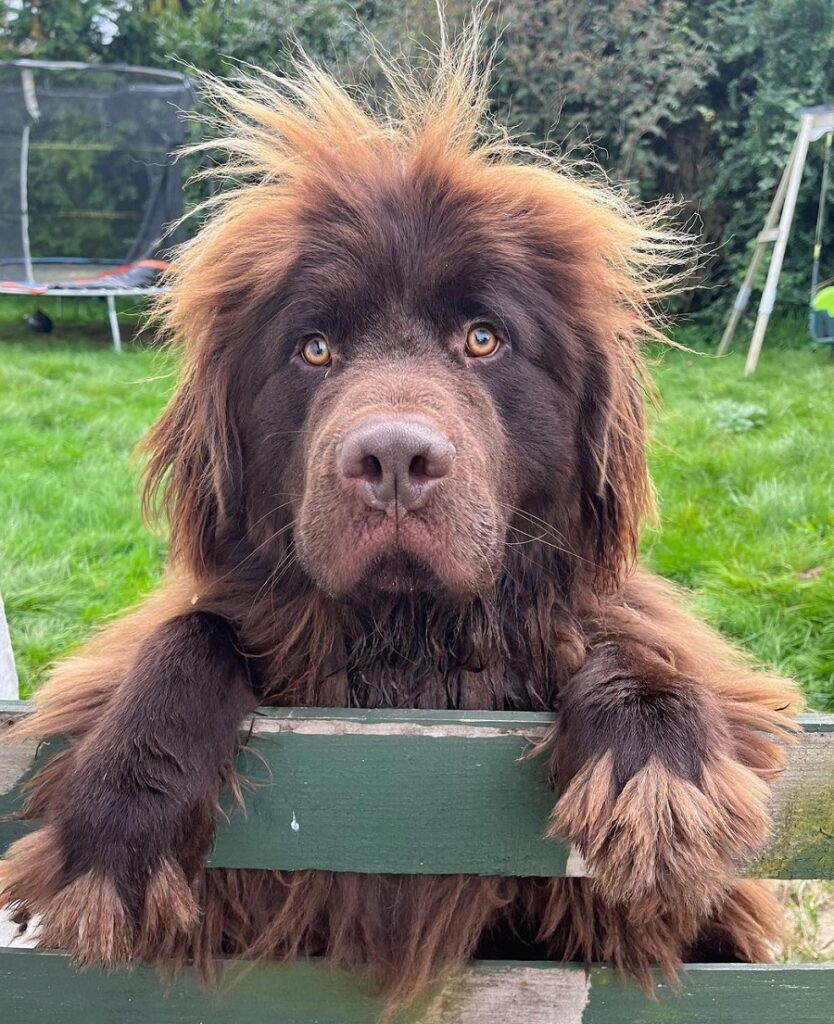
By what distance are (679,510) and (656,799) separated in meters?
3.40

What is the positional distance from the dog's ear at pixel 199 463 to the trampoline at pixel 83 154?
959cm

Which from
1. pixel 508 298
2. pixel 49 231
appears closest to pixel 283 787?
pixel 508 298

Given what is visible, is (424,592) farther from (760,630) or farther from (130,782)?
(760,630)

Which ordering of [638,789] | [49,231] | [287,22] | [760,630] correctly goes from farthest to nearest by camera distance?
[49,231] < [287,22] < [760,630] < [638,789]

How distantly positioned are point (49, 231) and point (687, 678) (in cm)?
1248

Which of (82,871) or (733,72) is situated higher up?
(733,72)

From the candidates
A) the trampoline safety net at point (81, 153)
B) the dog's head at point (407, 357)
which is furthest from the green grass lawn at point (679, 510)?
the trampoline safety net at point (81, 153)

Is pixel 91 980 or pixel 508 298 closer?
pixel 91 980

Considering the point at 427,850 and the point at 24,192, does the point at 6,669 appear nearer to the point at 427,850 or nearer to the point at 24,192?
the point at 427,850

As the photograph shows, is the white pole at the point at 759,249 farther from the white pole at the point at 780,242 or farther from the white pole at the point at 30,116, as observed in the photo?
the white pole at the point at 30,116

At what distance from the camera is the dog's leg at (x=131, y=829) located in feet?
5.50

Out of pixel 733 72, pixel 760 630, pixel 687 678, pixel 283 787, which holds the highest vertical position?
pixel 733 72

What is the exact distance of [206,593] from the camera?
7.70 feet

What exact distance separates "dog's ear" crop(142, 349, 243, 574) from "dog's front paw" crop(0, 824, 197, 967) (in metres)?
0.85
